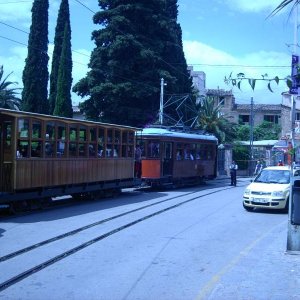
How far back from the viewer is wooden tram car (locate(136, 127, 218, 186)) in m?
24.9

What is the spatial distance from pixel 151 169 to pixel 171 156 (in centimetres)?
173

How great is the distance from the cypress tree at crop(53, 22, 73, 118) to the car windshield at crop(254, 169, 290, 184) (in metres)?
25.6

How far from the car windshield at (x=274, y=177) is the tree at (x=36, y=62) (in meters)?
27.6

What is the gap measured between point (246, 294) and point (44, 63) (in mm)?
38730

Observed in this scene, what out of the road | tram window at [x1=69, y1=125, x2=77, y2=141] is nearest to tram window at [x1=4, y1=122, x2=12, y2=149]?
the road

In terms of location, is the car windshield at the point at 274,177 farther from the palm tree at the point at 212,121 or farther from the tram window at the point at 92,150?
the palm tree at the point at 212,121

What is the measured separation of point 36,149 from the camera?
15617 millimetres

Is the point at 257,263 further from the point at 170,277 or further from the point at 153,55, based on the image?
the point at 153,55

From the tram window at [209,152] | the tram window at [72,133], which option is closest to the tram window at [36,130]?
the tram window at [72,133]

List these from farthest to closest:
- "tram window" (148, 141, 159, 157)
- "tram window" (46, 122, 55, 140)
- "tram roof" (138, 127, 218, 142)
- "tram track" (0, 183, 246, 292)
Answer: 1. "tram roof" (138, 127, 218, 142)
2. "tram window" (148, 141, 159, 157)
3. "tram window" (46, 122, 55, 140)
4. "tram track" (0, 183, 246, 292)

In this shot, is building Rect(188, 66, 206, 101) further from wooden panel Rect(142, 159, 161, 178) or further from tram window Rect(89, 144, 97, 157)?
tram window Rect(89, 144, 97, 157)

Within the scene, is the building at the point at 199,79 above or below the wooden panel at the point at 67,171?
above

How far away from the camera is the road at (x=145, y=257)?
6.87 metres

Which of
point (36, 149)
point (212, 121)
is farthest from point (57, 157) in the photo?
point (212, 121)
